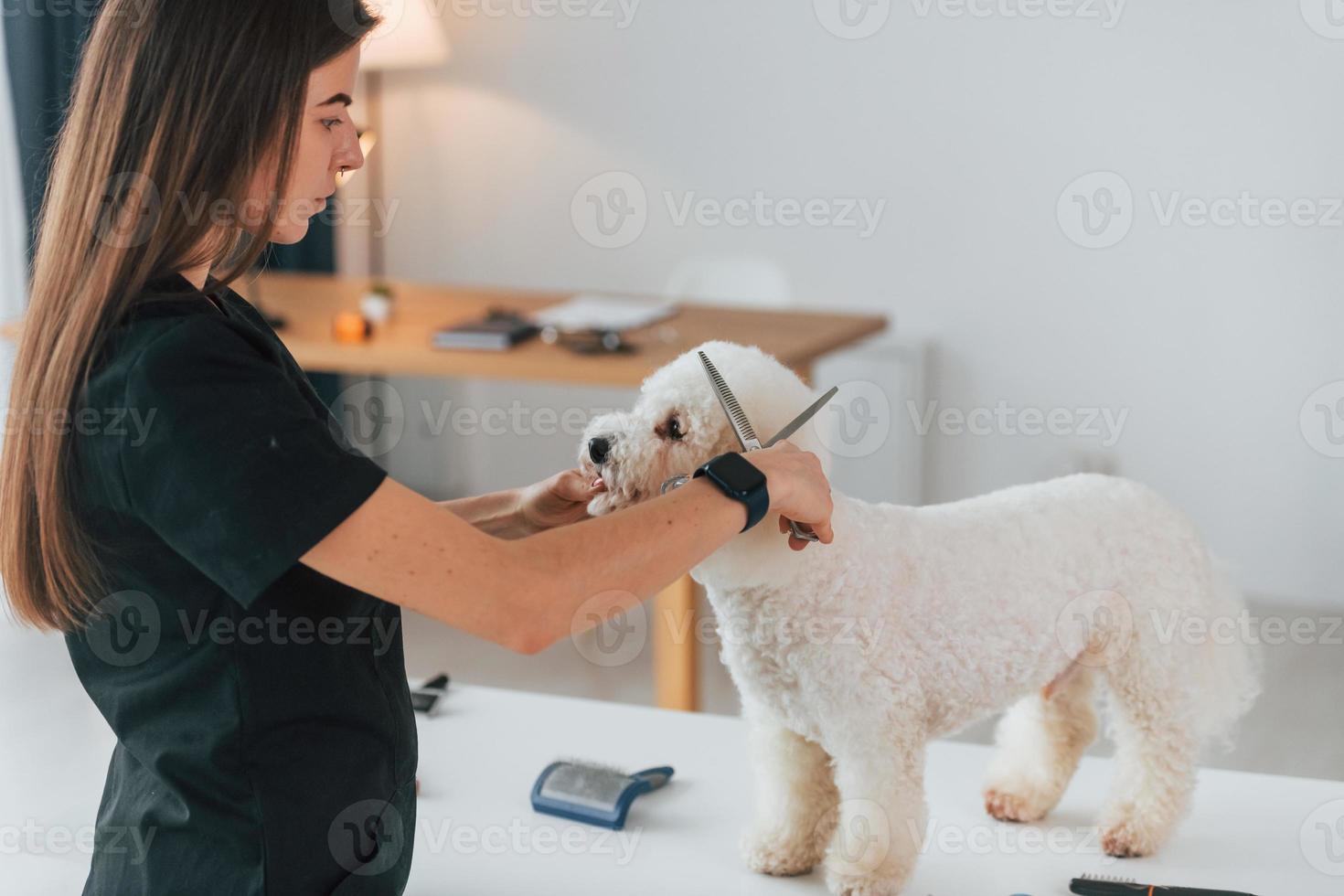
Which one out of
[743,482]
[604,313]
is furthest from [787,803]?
[604,313]

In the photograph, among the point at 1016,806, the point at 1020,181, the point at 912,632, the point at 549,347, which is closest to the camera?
the point at 912,632

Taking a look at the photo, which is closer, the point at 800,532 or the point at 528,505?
the point at 800,532

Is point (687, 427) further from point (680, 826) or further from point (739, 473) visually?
point (680, 826)

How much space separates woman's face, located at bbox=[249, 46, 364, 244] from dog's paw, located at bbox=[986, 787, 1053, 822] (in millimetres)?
896

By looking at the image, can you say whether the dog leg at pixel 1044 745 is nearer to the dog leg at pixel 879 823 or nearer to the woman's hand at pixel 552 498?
the dog leg at pixel 879 823

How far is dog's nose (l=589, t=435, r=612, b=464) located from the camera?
1.24 m

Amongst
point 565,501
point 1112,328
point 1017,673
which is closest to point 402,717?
point 565,501

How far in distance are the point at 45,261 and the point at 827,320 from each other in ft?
7.76

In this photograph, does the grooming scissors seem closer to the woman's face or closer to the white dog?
the white dog

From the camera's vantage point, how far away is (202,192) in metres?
0.89

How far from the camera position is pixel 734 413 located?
1.14 meters

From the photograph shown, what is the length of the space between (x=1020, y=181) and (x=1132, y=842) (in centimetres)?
272

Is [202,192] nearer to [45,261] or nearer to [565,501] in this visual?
[45,261]

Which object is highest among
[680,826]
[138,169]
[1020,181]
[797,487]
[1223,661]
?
[138,169]
